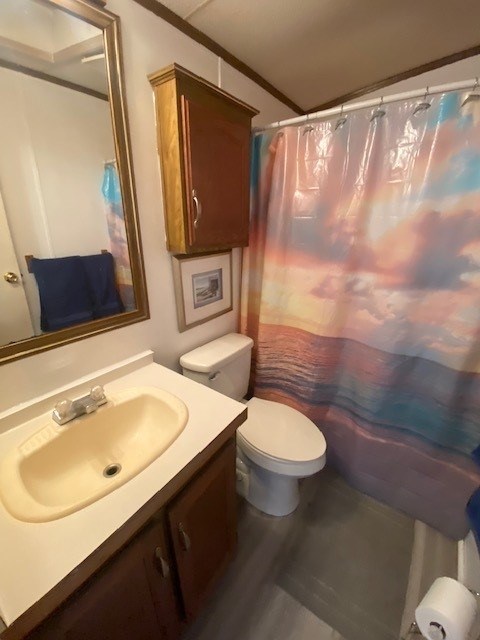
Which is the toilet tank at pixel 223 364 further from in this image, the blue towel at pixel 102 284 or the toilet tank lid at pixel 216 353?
the blue towel at pixel 102 284

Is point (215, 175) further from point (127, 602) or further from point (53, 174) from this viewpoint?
point (127, 602)

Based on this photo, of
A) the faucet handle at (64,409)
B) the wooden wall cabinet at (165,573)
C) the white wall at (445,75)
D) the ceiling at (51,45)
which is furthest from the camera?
the white wall at (445,75)

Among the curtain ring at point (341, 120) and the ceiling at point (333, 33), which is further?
the curtain ring at point (341, 120)

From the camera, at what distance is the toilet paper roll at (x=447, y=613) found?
686 mm

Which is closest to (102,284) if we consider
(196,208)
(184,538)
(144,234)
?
(144,234)

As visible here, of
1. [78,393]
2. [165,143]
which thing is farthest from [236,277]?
[78,393]

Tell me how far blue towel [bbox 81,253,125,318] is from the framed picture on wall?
0.28m

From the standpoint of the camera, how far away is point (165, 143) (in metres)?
1.05

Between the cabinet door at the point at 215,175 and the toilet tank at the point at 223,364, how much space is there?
1.73 feet

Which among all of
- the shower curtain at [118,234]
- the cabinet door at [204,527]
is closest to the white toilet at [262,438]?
the cabinet door at [204,527]

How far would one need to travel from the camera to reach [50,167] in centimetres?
86

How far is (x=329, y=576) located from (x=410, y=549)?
1.42 ft

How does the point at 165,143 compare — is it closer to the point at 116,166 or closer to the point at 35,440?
the point at 116,166

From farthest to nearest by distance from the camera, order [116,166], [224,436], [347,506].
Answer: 1. [347,506]
2. [116,166]
3. [224,436]
